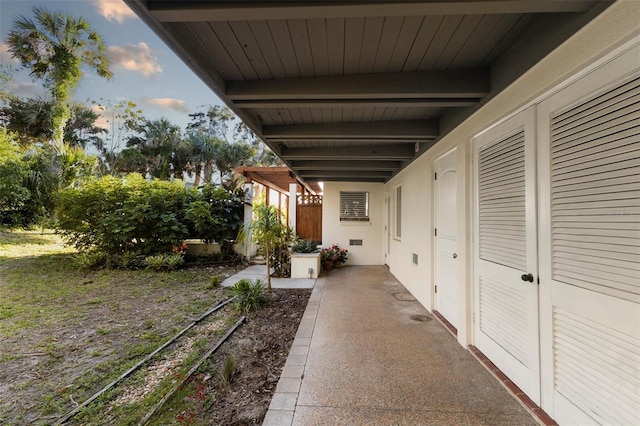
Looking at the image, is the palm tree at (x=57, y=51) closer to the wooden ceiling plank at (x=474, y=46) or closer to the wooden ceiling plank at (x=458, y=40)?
the wooden ceiling plank at (x=458, y=40)

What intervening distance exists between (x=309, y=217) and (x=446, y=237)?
18.5 ft

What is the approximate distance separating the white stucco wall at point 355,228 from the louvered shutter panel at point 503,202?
5.02 metres

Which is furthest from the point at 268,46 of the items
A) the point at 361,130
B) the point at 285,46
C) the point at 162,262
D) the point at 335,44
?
the point at 162,262

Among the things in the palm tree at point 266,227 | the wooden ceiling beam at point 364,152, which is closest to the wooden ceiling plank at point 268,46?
the wooden ceiling beam at point 364,152

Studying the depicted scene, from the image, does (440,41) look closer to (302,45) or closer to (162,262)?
(302,45)

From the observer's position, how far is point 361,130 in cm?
352

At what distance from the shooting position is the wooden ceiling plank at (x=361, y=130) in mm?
3473

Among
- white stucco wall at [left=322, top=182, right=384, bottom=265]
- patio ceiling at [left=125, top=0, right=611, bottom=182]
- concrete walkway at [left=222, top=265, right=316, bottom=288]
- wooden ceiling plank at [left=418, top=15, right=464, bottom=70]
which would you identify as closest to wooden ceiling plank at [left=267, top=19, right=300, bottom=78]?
patio ceiling at [left=125, top=0, right=611, bottom=182]

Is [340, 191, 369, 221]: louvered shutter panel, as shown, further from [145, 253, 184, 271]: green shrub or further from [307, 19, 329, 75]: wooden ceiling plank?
[307, 19, 329, 75]: wooden ceiling plank

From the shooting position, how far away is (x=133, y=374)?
2477 mm

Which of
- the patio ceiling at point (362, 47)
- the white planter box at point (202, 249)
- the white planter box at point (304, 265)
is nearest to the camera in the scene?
the patio ceiling at point (362, 47)

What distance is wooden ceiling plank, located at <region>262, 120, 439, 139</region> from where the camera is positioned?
347 cm

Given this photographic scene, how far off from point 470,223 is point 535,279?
3.11ft

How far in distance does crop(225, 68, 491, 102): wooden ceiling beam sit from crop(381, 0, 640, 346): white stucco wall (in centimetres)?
28
